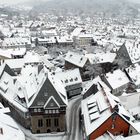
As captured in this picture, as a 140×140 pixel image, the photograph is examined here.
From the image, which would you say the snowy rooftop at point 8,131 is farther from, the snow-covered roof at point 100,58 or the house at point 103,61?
the house at point 103,61

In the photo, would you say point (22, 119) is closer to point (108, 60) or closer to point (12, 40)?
point (108, 60)

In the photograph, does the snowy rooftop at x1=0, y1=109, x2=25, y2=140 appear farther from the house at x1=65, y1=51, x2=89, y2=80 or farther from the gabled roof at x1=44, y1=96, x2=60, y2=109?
the house at x1=65, y1=51, x2=89, y2=80

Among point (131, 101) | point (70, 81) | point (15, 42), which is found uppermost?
point (131, 101)

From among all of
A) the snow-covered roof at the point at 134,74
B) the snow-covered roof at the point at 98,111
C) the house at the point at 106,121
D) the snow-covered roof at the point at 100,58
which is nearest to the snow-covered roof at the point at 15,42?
the snow-covered roof at the point at 100,58

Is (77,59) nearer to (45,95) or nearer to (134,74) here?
(134,74)

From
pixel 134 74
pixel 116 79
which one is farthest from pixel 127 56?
pixel 116 79

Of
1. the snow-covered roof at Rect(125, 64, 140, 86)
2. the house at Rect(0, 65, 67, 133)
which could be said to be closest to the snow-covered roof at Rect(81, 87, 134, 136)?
the house at Rect(0, 65, 67, 133)
